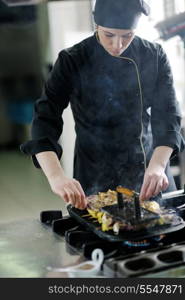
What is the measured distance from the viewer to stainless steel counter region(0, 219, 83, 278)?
982mm

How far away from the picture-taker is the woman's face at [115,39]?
4.18 feet

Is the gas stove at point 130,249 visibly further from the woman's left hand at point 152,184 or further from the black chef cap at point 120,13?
the black chef cap at point 120,13

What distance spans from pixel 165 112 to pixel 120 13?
32cm

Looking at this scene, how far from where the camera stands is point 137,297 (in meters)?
0.92

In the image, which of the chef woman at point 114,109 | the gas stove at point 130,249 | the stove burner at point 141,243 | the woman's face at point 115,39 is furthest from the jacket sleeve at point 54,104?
the stove burner at point 141,243

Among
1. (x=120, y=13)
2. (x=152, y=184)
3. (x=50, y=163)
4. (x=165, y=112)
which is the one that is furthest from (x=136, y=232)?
(x=120, y=13)

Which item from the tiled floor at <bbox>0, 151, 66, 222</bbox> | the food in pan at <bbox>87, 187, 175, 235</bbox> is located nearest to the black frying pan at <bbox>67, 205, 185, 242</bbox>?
the food in pan at <bbox>87, 187, 175, 235</bbox>

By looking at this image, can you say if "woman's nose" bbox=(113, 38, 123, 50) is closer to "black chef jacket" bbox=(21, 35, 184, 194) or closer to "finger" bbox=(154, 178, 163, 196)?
"black chef jacket" bbox=(21, 35, 184, 194)

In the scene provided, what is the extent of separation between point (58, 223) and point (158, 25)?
0.78 meters

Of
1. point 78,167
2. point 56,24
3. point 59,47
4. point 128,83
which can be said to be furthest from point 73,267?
point 56,24

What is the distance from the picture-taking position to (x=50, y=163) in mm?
1255

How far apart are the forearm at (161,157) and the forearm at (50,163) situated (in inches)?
10.5

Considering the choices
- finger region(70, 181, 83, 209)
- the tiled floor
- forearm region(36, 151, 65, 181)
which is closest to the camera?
finger region(70, 181, 83, 209)

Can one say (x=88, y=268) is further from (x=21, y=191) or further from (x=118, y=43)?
(x=21, y=191)
